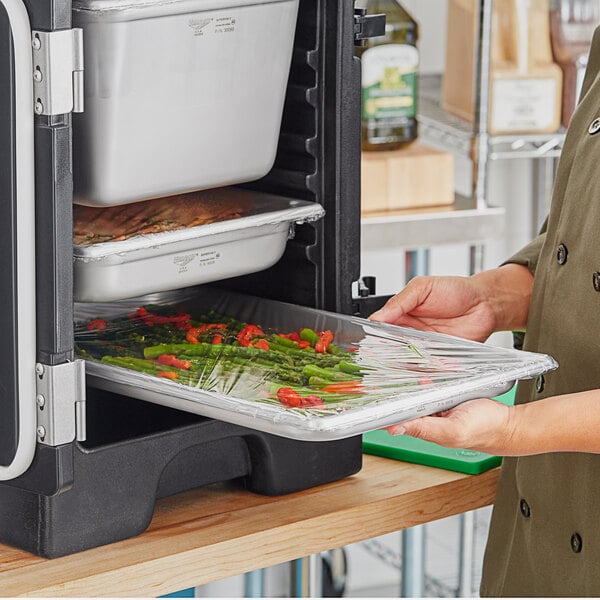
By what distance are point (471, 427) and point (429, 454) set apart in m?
0.26

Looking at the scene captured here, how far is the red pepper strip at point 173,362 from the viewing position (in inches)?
44.8

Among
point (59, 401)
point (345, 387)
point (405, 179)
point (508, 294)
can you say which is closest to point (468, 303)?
point (508, 294)

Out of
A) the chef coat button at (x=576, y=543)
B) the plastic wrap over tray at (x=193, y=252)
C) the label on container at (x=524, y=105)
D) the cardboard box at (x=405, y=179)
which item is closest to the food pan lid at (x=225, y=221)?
the plastic wrap over tray at (x=193, y=252)

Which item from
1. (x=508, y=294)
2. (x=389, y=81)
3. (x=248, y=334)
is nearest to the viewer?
(x=248, y=334)

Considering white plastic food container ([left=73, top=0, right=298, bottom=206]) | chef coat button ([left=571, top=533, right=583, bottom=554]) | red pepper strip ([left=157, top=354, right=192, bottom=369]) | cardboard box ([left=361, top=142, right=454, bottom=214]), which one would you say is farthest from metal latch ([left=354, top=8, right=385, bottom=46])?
cardboard box ([left=361, top=142, right=454, bottom=214])

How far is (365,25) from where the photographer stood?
1263 mm

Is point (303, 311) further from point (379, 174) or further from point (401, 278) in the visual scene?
point (401, 278)

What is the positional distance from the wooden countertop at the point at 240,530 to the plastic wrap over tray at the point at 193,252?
220 millimetres

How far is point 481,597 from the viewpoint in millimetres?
1524

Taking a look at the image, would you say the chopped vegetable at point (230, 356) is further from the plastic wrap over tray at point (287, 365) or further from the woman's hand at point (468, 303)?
the woman's hand at point (468, 303)

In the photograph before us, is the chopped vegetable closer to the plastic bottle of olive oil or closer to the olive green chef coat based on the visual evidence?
the olive green chef coat

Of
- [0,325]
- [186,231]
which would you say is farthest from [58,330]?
[186,231]

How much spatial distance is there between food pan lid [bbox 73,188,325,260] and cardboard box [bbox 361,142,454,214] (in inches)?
40.3

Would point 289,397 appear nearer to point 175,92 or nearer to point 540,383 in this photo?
point 175,92
